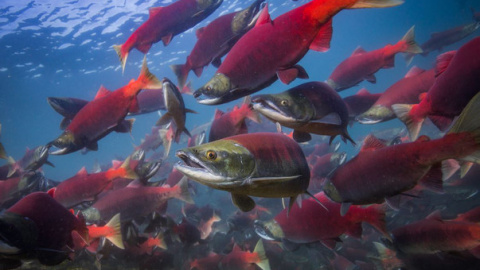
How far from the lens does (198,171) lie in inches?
61.0

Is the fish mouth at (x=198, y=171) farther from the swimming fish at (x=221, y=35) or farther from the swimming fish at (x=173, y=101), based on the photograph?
the swimming fish at (x=221, y=35)

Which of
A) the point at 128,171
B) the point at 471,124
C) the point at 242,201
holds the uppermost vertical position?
the point at 471,124

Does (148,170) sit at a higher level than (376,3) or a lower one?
lower

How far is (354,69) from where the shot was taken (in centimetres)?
483

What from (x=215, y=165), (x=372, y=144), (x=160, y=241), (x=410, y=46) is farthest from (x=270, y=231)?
(x=410, y=46)

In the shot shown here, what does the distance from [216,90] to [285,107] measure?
70cm

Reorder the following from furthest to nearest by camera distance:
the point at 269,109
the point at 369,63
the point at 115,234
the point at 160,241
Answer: the point at 369,63 < the point at 160,241 < the point at 115,234 < the point at 269,109

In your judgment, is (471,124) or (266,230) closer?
(471,124)

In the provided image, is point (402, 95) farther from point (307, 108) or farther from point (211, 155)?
point (211, 155)

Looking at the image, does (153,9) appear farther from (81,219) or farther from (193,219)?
(193,219)

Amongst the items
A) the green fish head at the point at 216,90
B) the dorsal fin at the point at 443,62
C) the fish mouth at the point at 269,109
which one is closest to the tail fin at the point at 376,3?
the fish mouth at the point at 269,109

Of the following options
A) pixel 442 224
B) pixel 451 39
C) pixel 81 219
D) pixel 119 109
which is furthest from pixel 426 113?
pixel 451 39

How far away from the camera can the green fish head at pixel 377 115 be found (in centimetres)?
363

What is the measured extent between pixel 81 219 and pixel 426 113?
435 centimetres
